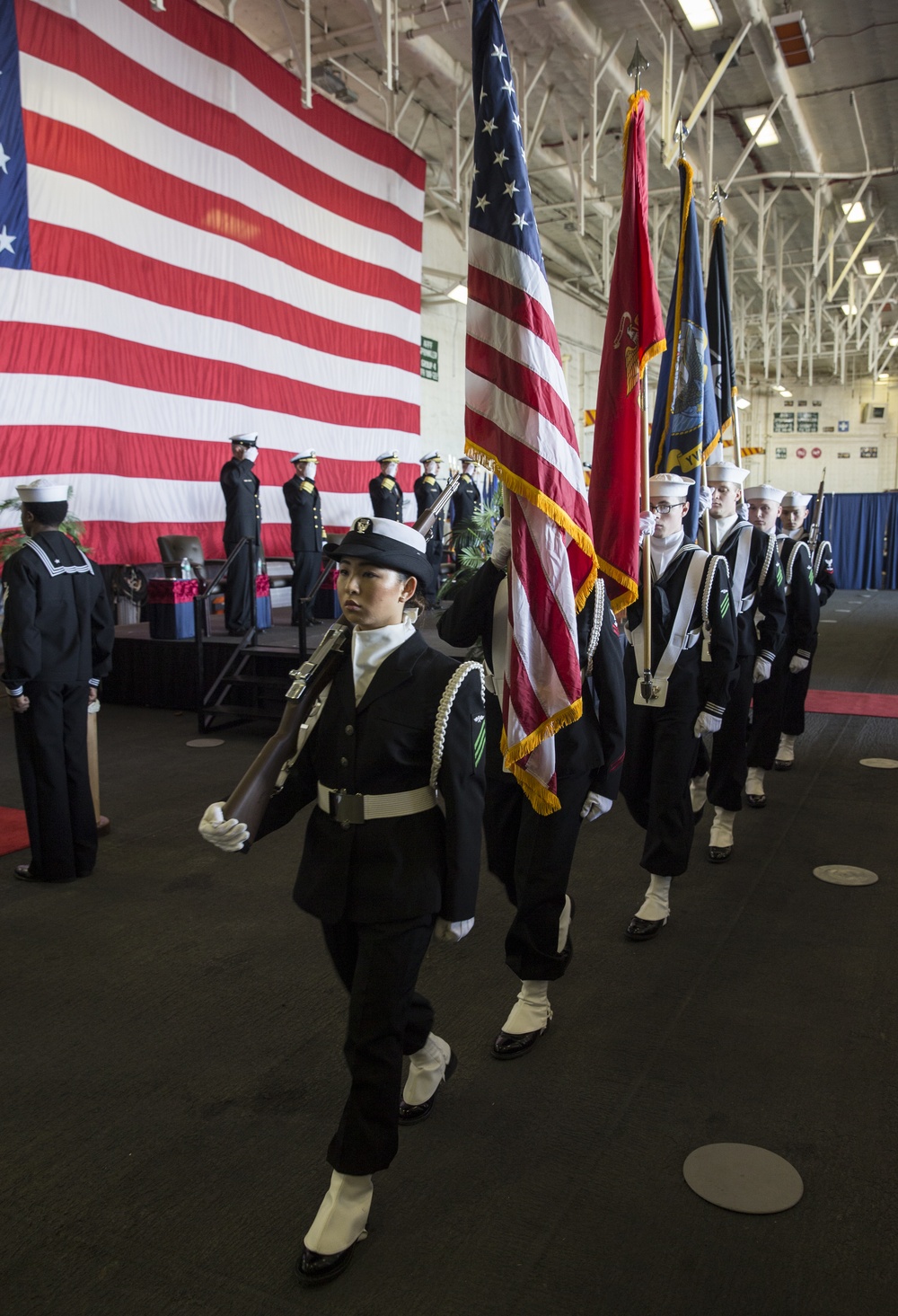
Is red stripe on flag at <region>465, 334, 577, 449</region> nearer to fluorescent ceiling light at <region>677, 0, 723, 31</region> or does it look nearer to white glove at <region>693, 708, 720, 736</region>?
white glove at <region>693, 708, 720, 736</region>

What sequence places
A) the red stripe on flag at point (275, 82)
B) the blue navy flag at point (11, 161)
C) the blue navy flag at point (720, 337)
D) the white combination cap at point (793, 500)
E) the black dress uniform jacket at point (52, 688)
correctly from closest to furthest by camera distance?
the black dress uniform jacket at point (52, 688) < the blue navy flag at point (720, 337) < the white combination cap at point (793, 500) < the blue navy flag at point (11, 161) < the red stripe on flag at point (275, 82)

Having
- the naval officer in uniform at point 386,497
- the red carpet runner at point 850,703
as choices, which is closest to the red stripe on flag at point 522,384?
the red carpet runner at point 850,703

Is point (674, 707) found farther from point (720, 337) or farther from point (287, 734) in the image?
point (720, 337)

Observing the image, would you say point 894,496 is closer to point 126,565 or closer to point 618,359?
point 126,565

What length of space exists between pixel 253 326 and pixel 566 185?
28.1 ft

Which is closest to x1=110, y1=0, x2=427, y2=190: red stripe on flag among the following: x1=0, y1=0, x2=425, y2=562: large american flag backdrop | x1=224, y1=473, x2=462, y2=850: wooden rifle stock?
x1=0, y1=0, x2=425, y2=562: large american flag backdrop

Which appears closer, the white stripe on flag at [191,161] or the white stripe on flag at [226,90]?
the white stripe on flag at [191,161]

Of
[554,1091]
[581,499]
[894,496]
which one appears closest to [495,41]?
[581,499]

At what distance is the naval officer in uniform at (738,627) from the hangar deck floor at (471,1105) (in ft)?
1.09

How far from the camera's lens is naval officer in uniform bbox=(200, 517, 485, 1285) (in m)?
1.90

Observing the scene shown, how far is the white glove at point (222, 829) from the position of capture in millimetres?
1846

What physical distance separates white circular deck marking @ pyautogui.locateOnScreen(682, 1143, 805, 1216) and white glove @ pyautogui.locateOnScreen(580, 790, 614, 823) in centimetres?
91

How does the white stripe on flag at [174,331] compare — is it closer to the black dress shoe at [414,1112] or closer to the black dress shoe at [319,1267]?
the black dress shoe at [414,1112]

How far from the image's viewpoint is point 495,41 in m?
2.95
